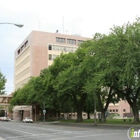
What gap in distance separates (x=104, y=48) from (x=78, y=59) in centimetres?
1004

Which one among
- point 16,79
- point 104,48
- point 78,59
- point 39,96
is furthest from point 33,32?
point 104,48

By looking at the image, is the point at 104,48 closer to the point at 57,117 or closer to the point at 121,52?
the point at 121,52

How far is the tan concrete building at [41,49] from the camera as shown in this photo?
105000mm

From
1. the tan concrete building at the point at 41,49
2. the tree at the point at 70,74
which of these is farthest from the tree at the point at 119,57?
the tan concrete building at the point at 41,49

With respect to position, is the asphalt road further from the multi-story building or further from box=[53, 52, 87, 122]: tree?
the multi-story building

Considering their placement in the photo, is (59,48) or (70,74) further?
(59,48)

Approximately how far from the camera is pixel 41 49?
106250 millimetres

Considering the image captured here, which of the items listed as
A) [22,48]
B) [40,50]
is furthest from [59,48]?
[22,48]

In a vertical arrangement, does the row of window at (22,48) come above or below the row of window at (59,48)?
above

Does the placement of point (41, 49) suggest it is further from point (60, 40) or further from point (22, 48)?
point (22, 48)

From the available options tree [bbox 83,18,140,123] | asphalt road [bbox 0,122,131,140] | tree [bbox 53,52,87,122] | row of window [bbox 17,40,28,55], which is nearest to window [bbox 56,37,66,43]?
row of window [bbox 17,40,28,55]

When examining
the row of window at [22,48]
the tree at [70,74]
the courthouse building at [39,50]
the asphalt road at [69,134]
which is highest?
the row of window at [22,48]

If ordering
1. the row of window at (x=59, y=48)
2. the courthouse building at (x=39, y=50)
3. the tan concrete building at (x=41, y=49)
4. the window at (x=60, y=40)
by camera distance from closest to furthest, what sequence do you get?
the courthouse building at (x=39, y=50) < the tan concrete building at (x=41, y=49) < the row of window at (x=59, y=48) < the window at (x=60, y=40)

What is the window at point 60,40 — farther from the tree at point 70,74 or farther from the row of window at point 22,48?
the tree at point 70,74
